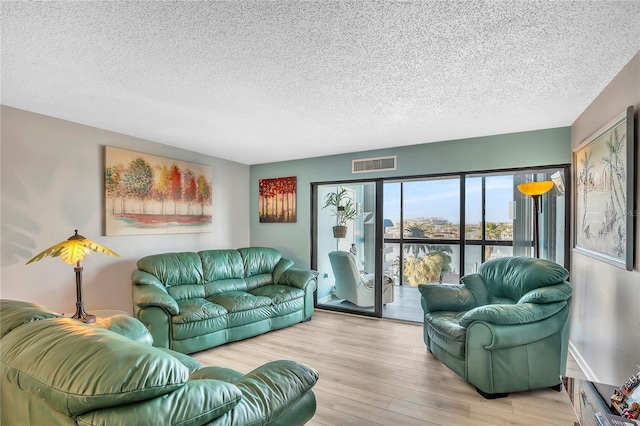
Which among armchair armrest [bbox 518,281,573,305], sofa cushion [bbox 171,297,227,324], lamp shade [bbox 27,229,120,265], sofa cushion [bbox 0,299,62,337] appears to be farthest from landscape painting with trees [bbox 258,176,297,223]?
sofa cushion [bbox 0,299,62,337]

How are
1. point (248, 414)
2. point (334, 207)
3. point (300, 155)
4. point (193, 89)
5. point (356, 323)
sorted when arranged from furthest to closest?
point (334, 207) → point (300, 155) → point (356, 323) → point (193, 89) → point (248, 414)

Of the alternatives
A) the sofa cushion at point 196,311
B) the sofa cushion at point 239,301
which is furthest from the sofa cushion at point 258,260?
the sofa cushion at point 196,311

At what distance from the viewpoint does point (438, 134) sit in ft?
12.1

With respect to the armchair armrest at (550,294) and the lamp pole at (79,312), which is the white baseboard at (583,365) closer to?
the armchair armrest at (550,294)

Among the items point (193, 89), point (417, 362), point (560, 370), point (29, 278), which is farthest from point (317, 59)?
point (29, 278)

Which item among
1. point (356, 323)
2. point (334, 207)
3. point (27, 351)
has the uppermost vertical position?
point (334, 207)

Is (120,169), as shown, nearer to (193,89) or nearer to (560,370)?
(193,89)

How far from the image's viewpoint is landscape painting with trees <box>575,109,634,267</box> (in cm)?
201

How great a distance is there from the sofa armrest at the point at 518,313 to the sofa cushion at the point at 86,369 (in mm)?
2277

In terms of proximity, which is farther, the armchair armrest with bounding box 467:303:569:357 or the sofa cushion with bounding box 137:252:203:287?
the sofa cushion with bounding box 137:252:203:287

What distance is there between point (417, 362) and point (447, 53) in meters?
2.75

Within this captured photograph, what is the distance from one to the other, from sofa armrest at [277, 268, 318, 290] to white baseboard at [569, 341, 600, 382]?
3.10 meters

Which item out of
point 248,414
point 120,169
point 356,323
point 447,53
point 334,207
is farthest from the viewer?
point 334,207

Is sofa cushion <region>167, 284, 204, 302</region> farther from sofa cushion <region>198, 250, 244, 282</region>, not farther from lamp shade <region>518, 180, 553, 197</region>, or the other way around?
lamp shade <region>518, 180, 553, 197</region>
